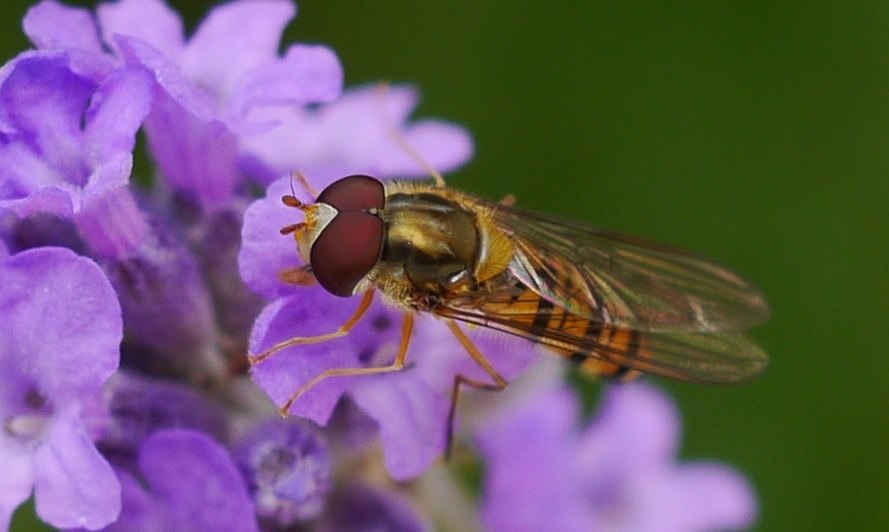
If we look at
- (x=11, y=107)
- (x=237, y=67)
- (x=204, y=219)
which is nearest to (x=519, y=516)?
(x=204, y=219)

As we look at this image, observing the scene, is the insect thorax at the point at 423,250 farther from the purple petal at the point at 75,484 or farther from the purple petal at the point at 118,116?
the purple petal at the point at 75,484

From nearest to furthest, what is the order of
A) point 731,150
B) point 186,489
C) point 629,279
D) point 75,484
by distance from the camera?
1. point 75,484
2. point 186,489
3. point 629,279
4. point 731,150

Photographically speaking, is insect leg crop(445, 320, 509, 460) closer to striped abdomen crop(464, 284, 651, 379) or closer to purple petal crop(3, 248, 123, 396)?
striped abdomen crop(464, 284, 651, 379)

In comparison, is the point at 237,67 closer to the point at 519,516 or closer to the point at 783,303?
the point at 519,516

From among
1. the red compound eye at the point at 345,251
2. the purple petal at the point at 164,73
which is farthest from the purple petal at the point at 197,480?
the purple petal at the point at 164,73

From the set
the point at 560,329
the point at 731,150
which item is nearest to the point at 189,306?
the point at 560,329

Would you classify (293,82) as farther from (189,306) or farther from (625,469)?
(625,469)

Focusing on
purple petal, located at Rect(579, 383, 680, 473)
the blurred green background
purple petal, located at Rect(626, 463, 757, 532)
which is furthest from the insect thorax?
the blurred green background
